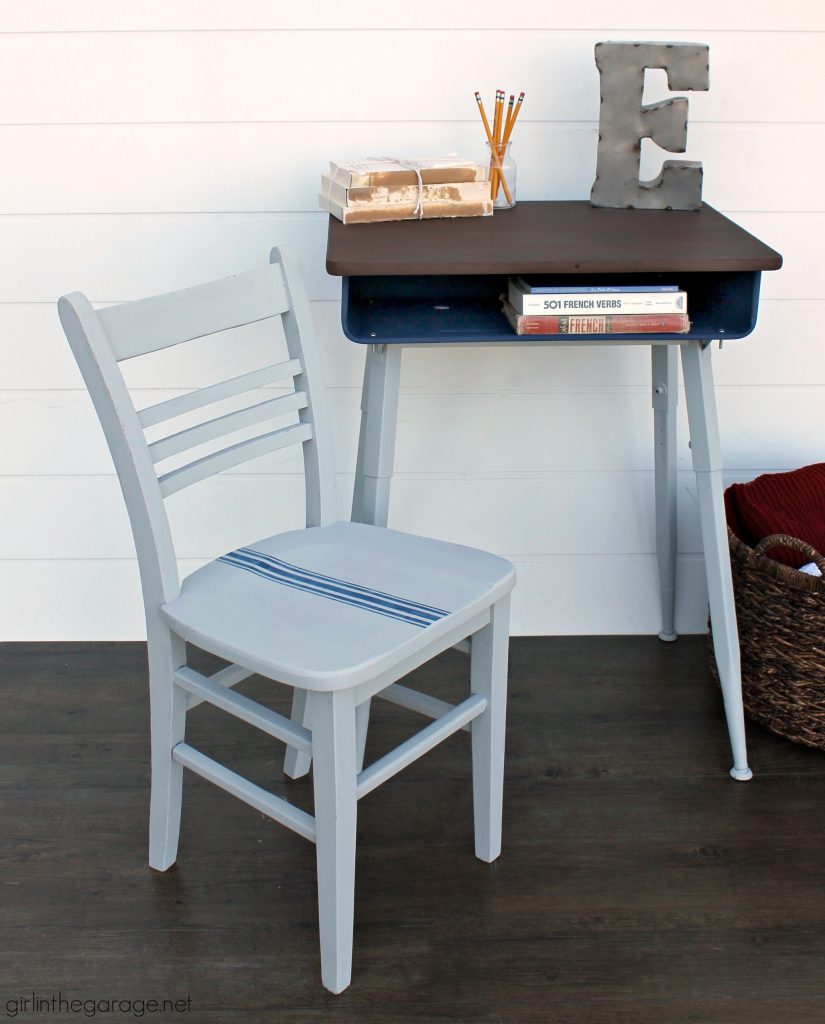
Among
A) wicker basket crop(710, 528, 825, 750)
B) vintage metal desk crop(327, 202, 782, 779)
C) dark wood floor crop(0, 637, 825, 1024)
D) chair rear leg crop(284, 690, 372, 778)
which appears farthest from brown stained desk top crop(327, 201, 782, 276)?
dark wood floor crop(0, 637, 825, 1024)

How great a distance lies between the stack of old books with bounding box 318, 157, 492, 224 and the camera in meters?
1.92

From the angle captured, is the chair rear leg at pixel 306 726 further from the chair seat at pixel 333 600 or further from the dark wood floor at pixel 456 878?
the chair seat at pixel 333 600

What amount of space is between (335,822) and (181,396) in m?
0.67

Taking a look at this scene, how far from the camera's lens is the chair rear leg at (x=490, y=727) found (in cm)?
170

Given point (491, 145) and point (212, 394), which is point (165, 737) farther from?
point (491, 145)

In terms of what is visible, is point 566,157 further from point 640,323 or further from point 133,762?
point 133,762

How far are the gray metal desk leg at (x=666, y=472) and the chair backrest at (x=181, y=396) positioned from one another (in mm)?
744

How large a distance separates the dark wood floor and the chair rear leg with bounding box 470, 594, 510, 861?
0.23 feet

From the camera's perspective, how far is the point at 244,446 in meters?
1.76

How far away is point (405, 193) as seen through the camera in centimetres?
193

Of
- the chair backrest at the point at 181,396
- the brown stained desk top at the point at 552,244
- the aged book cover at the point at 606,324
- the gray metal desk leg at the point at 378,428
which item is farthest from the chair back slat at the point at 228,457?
the aged book cover at the point at 606,324

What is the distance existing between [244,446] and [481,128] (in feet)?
2.81

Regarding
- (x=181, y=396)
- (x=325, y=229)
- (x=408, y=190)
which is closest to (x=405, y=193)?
(x=408, y=190)

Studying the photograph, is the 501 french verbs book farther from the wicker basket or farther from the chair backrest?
the wicker basket
